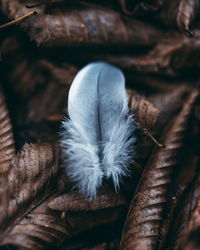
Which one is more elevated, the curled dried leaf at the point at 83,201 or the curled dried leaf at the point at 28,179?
the curled dried leaf at the point at 28,179

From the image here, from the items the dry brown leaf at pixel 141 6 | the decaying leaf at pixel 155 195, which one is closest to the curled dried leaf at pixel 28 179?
the decaying leaf at pixel 155 195

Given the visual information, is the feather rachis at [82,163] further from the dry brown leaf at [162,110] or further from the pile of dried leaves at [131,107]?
the dry brown leaf at [162,110]

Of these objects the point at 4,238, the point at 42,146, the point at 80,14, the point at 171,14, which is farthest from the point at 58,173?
the point at 171,14

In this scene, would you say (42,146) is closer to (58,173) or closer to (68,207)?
(58,173)

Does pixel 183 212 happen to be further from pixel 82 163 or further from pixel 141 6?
pixel 141 6

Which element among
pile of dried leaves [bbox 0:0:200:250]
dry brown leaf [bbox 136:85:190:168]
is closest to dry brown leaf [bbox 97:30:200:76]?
pile of dried leaves [bbox 0:0:200:250]

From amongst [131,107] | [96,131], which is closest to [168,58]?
[131,107]

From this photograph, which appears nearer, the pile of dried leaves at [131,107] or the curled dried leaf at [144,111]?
the pile of dried leaves at [131,107]
